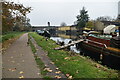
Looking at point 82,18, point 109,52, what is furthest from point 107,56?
point 82,18

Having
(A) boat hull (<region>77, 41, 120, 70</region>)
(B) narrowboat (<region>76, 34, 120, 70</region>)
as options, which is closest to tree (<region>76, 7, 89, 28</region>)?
(A) boat hull (<region>77, 41, 120, 70</region>)

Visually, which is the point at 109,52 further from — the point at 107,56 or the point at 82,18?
the point at 82,18

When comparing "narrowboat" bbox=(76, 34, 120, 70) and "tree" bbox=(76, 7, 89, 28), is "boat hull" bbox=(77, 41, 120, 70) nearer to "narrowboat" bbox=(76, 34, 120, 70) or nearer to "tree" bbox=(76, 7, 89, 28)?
"narrowboat" bbox=(76, 34, 120, 70)

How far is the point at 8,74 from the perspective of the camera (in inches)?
228

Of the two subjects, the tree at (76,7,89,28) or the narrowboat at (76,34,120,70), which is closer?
the narrowboat at (76,34,120,70)

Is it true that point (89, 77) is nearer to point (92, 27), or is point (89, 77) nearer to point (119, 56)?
point (119, 56)

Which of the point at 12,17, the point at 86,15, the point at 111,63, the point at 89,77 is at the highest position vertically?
the point at 86,15

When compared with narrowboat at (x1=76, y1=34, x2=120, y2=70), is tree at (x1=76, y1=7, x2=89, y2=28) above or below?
above

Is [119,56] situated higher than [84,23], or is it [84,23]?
[84,23]

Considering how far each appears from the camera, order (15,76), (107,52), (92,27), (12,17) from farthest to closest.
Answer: (92,27) → (12,17) → (107,52) → (15,76)

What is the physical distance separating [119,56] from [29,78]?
9750 mm

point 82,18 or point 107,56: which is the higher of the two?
point 82,18

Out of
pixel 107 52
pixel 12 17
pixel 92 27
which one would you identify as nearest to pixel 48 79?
pixel 107 52

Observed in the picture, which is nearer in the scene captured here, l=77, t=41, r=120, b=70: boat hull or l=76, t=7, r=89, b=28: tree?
l=77, t=41, r=120, b=70: boat hull
